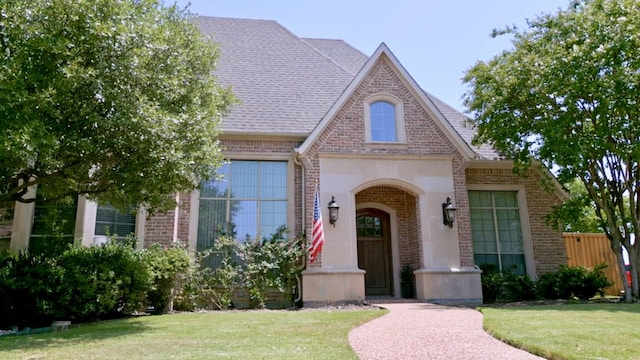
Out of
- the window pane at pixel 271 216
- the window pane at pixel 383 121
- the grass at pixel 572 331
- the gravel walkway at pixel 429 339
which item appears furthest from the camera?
the window pane at pixel 383 121

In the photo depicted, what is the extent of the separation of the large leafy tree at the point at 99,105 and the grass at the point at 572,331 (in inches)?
238

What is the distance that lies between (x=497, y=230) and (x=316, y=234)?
20.6 feet

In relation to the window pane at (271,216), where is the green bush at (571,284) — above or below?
below

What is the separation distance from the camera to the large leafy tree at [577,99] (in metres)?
11.1

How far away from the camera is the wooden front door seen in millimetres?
14008

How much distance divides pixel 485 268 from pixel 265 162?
719 cm

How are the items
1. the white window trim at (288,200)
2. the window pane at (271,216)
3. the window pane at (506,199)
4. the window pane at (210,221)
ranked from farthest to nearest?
1. the window pane at (506,199)
2. the window pane at (271,216)
3. the window pane at (210,221)
4. the white window trim at (288,200)

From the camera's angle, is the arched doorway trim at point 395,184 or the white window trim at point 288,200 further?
the arched doorway trim at point 395,184

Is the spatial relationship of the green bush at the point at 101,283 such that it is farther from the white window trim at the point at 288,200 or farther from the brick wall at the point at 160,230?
the white window trim at the point at 288,200

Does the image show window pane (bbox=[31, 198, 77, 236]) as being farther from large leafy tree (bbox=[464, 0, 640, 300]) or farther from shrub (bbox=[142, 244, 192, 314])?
large leafy tree (bbox=[464, 0, 640, 300])

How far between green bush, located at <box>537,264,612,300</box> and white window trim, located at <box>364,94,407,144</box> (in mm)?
5713

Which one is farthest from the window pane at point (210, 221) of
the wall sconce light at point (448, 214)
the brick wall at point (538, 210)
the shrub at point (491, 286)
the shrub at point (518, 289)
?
the shrub at point (518, 289)

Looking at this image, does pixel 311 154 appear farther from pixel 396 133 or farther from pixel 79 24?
pixel 79 24

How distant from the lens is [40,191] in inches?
344
